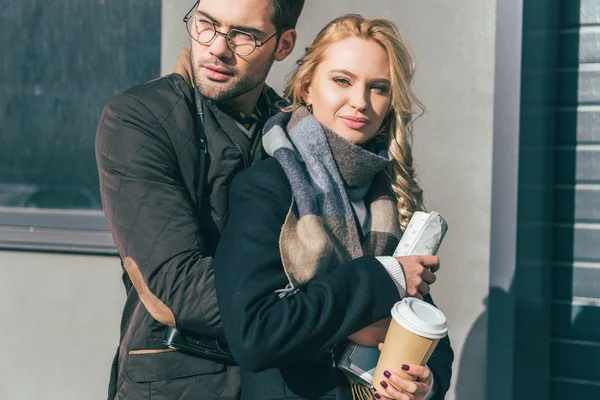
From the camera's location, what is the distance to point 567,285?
3973 millimetres

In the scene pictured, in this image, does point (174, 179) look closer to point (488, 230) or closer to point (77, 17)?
point (488, 230)

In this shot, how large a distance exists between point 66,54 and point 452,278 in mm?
2354

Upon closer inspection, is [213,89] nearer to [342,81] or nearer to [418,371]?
[342,81]

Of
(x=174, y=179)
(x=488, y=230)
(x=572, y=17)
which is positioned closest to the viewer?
(x=174, y=179)

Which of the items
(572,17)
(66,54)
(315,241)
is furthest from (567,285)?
(66,54)

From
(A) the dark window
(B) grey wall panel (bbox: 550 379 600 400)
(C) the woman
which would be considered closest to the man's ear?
(C) the woman

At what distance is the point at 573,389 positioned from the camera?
3994mm

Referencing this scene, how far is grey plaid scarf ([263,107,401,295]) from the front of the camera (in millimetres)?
2068

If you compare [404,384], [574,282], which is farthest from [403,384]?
[574,282]

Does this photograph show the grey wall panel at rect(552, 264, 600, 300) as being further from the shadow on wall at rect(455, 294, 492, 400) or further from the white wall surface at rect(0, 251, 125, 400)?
the white wall surface at rect(0, 251, 125, 400)

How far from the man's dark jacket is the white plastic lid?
1.54 ft

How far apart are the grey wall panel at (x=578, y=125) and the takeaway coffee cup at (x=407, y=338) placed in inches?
87.5

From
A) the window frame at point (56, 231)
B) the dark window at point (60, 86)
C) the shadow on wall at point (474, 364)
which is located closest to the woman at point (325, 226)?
the shadow on wall at point (474, 364)

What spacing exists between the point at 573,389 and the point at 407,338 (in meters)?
2.40
